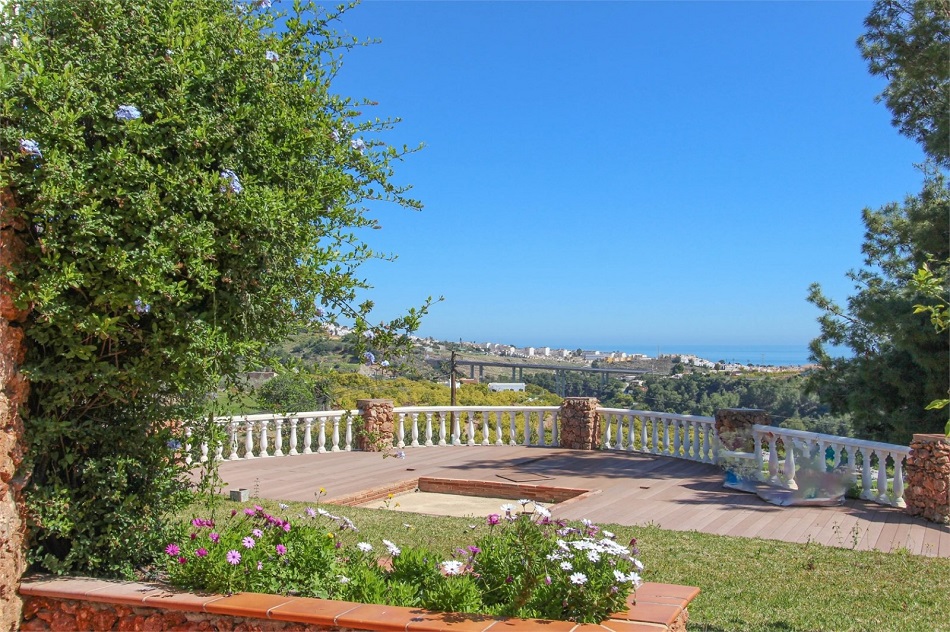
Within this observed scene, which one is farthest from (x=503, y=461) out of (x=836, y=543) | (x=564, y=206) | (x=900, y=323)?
(x=564, y=206)

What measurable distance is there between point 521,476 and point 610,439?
3.20 meters

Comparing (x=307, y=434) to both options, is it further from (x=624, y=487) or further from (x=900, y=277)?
(x=900, y=277)

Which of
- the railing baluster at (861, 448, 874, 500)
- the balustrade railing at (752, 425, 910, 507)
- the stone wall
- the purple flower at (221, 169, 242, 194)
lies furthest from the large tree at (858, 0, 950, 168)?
the stone wall

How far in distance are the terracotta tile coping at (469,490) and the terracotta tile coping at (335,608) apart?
192 inches

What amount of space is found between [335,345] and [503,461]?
7.46 m

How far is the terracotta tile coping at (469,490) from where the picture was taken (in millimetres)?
8664

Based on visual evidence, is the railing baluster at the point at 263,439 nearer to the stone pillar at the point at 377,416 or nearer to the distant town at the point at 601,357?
the stone pillar at the point at 377,416

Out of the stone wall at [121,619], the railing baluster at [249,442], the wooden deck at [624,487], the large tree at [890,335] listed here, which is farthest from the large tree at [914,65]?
the stone wall at [121,619]

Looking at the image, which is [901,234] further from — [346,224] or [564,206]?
[564,206]

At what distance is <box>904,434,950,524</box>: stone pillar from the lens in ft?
23.0

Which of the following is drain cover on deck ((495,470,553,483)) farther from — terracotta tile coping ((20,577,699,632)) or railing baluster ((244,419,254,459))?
terracotta tile coping ((20,577,699,632))

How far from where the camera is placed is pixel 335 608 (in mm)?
3049

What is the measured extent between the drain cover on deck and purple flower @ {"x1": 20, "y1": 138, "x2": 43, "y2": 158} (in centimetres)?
733

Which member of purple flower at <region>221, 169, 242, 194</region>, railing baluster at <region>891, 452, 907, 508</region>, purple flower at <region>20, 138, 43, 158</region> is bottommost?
railing baluster at <region>891, 452, 907, 508</region>
